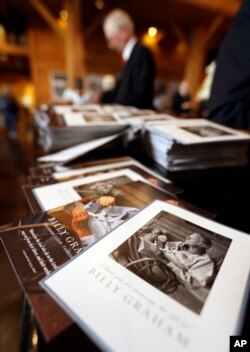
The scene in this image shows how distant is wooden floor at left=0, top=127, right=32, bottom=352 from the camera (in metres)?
0.36

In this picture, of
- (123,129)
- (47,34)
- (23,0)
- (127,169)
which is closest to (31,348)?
(127,169)

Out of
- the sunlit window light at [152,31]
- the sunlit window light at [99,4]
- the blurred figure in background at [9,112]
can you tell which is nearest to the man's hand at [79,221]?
the sunlit window light at [99,4]

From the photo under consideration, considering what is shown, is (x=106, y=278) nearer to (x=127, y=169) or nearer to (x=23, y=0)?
(x=127, y=169)

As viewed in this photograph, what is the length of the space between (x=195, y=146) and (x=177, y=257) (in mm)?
262

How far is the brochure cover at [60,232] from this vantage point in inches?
6.6

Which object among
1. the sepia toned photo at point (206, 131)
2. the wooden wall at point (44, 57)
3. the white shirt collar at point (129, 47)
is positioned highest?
the wooden wall at point (44, 57)

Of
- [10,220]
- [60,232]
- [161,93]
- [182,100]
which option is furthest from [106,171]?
[161,93]

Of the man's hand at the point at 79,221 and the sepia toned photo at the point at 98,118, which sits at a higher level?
the sepia toned photo at the point at 98,118

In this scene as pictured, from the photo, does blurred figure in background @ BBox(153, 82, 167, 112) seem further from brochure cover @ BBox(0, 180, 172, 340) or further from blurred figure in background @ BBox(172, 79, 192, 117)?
brochure cover @ BBox(0, 180, 172, 340)

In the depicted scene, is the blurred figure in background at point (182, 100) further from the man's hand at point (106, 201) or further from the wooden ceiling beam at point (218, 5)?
the man's hand at point (106, 201)

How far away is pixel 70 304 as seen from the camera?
17 cm

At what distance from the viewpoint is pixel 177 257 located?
0.73 ft

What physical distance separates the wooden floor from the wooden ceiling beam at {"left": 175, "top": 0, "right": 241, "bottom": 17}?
3.32 metres

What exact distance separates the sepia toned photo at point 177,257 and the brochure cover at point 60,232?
A: 0.15 ft
